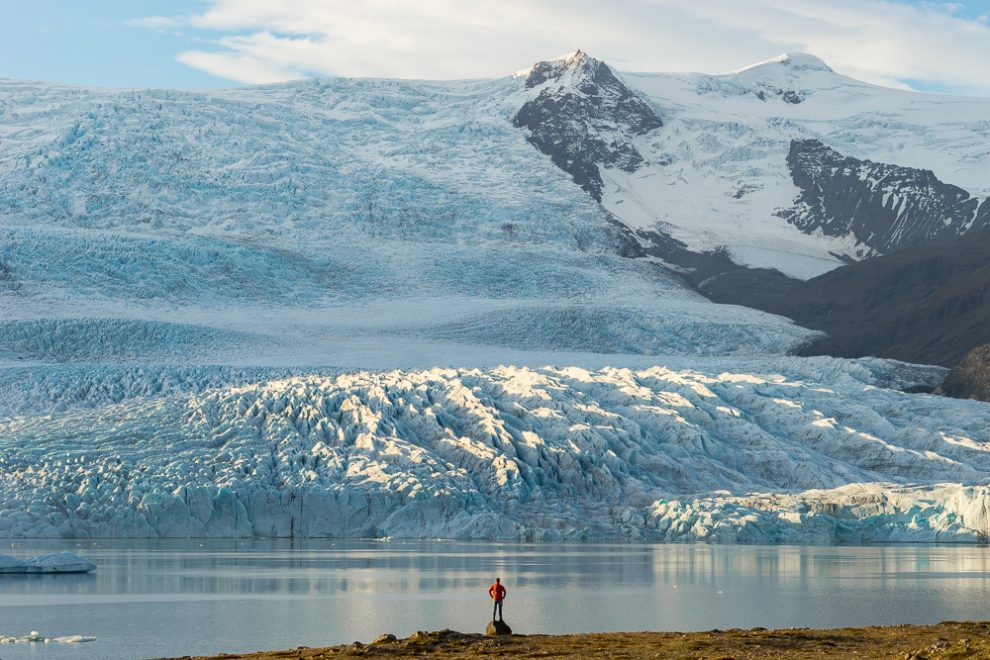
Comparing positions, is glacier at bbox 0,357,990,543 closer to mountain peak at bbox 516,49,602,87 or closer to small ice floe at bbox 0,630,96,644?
small ice floe at bbox 0,630,96,644

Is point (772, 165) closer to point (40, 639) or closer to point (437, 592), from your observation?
point (437, 592)

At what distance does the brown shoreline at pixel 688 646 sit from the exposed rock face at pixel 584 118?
88470 millimetres

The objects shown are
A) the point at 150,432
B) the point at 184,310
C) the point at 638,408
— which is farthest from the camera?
the point at 184,310

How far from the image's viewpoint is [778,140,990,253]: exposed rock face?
108 m

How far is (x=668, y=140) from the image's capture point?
381ft

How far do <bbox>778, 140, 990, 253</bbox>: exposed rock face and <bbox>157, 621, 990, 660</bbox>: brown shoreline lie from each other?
92.1 metres

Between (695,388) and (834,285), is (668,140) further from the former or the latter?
(695,388)

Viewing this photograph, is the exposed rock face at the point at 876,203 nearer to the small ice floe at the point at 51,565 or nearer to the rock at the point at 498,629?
the small ice floe at the point at 51,565

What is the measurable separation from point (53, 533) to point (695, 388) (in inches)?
812

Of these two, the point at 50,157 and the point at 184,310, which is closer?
the point at 184,310

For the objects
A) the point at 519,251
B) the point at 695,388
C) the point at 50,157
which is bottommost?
the point at 695,388

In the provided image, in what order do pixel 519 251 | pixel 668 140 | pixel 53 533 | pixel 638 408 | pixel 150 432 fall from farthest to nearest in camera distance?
pixel 668 140 → pixel 519 251 → pixel 638 408 → pixel 150 432 → pixel 53 533

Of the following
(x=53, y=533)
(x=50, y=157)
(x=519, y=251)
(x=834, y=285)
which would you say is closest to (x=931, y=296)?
(x=834, y=285)

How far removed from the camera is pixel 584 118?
117 meters
